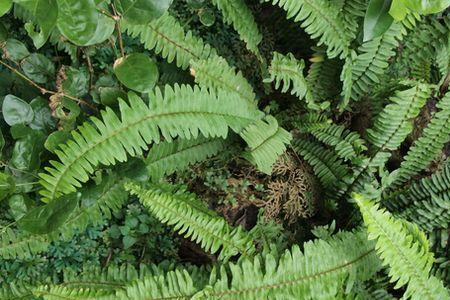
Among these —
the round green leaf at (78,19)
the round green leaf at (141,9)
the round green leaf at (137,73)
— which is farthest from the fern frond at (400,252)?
the round green leaf at (78,19)

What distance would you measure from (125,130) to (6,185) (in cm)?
64

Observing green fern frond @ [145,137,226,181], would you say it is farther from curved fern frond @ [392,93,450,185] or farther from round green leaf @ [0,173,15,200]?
curved fern frond @ [392,93,450,185]

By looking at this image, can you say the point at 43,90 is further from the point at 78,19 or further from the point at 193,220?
the point at 193,220

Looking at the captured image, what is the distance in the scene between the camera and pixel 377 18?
2.56m

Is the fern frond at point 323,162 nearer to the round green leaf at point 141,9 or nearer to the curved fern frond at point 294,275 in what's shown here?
the curved fern frond at point 294,275

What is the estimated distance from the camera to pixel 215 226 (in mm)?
2684

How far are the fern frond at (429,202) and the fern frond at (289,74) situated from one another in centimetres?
86

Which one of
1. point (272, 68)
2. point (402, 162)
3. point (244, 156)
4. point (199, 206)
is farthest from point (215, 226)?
point (402, 162)

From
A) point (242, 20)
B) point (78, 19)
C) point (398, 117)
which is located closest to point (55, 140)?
point (78, 19)

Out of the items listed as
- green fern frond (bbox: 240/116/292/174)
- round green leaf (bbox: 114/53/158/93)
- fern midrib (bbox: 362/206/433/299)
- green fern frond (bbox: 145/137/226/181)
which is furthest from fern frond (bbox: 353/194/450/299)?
round green leaf (bbox: 114/53/158/93)

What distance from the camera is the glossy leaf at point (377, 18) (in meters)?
2.53

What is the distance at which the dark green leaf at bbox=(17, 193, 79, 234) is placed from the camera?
Answer: 2.30 metres

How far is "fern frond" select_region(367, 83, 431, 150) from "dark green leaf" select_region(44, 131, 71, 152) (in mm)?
1862

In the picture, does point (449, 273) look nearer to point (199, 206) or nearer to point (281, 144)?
point (281, 144)
